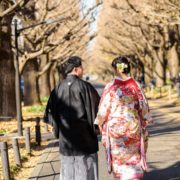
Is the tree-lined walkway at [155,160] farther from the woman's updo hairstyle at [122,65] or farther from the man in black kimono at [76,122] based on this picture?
the woman's updo hairstyle at [122,65]

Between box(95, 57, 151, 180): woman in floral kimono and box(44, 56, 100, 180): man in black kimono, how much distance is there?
17cm

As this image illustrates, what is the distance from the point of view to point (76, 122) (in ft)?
18.5

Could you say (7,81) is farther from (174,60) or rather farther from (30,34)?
(174,60)

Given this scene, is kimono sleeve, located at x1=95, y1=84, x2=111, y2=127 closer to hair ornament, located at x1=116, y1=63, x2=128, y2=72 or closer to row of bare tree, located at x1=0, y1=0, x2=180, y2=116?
hair ornament, located at x1=116, y1=63, x2=128, y2=72

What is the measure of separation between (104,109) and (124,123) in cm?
28

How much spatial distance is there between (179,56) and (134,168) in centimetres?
4005

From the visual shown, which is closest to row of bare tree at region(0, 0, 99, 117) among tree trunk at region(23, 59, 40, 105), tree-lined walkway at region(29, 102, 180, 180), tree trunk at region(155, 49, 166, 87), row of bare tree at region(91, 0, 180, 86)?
tree trunk at region(23, 59, 40, 105)

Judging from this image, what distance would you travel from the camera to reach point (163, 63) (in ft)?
156

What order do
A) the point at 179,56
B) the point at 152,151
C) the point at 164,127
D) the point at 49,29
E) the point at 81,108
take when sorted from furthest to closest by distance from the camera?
the point at 179,56 < the point at 49,29 < the point at 164,127 < the point at 152,151 < the point at 81,108

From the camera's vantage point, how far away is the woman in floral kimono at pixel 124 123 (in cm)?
575

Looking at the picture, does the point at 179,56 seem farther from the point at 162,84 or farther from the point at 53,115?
the point at 53,115

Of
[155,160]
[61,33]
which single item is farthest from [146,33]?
[155,160]

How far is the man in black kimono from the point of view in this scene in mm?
5645

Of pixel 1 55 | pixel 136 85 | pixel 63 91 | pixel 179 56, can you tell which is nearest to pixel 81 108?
pixel 63 91
